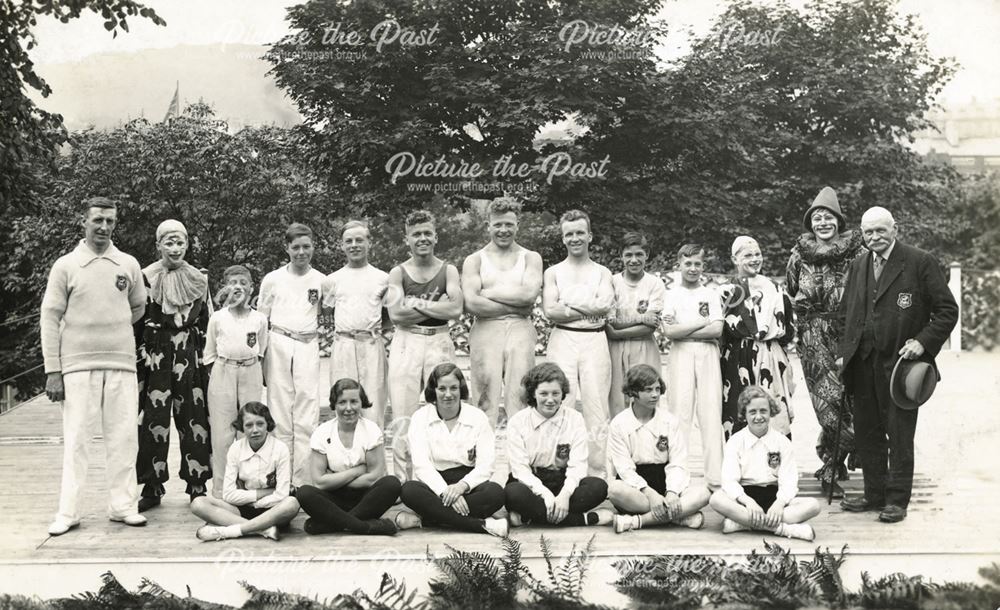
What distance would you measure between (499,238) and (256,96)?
1108cm

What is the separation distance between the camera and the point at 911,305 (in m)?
4.75

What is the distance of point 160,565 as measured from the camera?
4.00 metres

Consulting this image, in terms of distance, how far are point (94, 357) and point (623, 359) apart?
9.34ft

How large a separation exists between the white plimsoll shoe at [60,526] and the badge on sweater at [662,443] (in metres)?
2.97

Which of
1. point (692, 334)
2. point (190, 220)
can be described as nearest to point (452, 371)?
point (692, 334)

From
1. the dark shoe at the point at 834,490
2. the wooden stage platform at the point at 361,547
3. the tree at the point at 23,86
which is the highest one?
the tree at the point at 23,86

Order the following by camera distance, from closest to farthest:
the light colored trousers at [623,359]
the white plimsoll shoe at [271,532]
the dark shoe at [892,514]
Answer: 1. the white plimsoll shoe at [271,532]
2. the dark shoe at [892,514]
3. the light colored trousers at [623,359]

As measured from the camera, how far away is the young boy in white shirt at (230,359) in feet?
16.7

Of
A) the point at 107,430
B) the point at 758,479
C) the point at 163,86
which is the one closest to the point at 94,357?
the point at 107,430

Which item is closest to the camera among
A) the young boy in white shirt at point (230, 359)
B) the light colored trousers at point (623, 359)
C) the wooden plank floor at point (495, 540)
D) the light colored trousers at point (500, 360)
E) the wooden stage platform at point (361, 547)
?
the wooden stage platform at point (361, 547)

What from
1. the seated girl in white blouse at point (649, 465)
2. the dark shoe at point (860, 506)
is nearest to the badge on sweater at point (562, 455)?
the seated girl in white blouse at point (649, 465)

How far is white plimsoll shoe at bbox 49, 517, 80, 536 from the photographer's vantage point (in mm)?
4566

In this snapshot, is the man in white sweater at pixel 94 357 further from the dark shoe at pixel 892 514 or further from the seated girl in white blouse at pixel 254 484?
the dark shoe at pixel 892 514

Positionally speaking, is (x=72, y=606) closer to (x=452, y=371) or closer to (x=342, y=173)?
(x=452, y=371)
